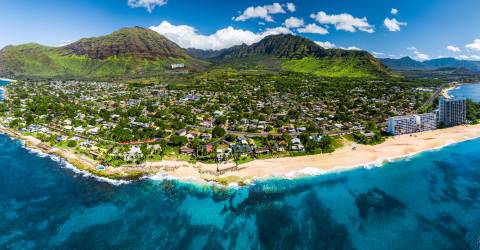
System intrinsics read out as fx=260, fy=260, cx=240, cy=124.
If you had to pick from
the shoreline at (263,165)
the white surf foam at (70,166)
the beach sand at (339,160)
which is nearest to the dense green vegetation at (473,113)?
the beach sand at (339,160)

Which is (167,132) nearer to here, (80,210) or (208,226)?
(80,210)

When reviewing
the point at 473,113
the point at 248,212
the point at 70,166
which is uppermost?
the point at 473,113

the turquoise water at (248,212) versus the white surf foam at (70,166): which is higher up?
the white surf foam at (70,166)

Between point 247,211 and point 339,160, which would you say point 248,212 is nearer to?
point 247,211

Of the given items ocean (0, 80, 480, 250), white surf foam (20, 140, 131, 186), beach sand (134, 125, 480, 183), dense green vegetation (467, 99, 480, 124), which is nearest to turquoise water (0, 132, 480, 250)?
ocean (0, 80, 480, 250)

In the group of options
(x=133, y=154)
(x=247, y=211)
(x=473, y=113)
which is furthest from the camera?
(x=473, y=113)

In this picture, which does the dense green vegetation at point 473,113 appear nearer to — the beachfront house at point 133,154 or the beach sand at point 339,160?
the beach sand at point 339,160

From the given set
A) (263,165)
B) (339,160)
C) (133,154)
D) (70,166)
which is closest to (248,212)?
(263,165)

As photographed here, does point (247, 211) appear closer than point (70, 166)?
Yes
